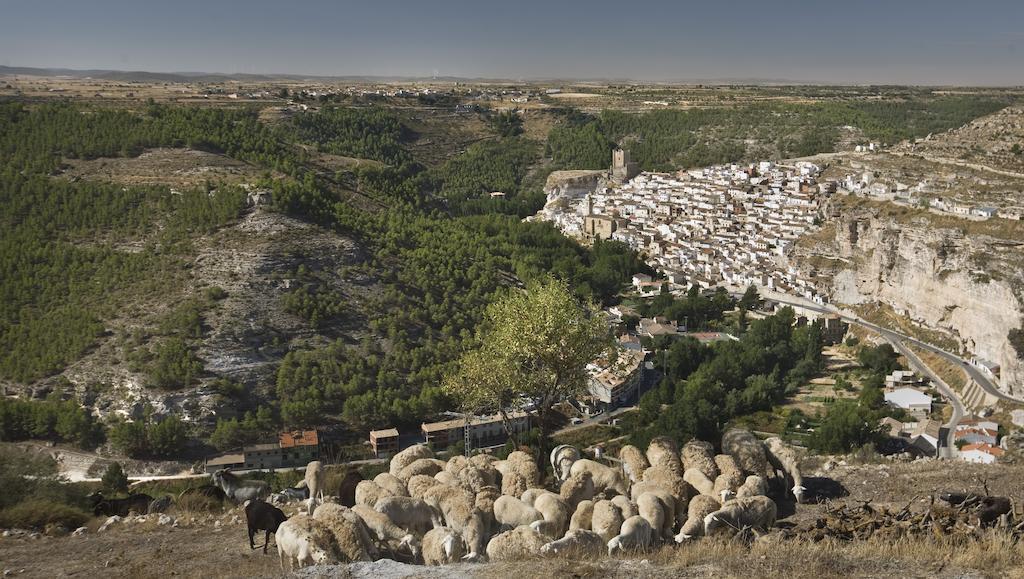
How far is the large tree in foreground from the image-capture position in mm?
13000

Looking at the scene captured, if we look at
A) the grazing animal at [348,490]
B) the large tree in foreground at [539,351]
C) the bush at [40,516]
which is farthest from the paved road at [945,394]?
the bush at [40,516]

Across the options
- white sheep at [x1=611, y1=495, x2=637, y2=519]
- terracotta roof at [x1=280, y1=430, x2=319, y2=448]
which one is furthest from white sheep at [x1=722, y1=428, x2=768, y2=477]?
terracotta roof at [x1=280, y1=430, x2=319, y2=448]

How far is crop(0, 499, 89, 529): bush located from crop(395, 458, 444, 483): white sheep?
4.56 meters

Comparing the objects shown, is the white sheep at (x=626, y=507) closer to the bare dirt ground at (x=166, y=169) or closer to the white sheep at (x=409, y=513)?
the white sheep at (x=409, y=513)

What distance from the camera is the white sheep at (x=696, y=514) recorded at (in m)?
9.18

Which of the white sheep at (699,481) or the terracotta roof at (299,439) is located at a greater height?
the white sheep at (699,481)

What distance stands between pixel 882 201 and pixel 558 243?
1839 cm

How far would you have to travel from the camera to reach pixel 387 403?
82.0 feet

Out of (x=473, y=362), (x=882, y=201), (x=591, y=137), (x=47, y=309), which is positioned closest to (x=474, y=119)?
(x=591, y=137)

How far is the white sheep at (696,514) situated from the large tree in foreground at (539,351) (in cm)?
375

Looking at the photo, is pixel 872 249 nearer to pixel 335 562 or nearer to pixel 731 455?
pixel 731 455

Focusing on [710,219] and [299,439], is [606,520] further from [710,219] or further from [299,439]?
[710,219]

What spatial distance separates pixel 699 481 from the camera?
10.6 metres

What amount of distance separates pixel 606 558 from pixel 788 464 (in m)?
4.48
